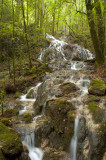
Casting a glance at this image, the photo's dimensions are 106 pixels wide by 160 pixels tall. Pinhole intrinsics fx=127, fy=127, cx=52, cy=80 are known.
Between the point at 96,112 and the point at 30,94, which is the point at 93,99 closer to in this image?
the point at 96,112

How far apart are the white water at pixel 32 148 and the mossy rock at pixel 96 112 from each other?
2.39 meters

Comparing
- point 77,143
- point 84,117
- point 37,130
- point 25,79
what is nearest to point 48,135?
point 37,130

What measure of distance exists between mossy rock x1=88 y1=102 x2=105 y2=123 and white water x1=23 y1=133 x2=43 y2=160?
239 cm

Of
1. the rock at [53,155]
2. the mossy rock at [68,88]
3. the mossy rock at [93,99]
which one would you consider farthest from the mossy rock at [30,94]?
the rock at [53,155]

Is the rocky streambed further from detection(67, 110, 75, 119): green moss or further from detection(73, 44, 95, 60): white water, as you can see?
detection(73, 44, 95, 60): white water

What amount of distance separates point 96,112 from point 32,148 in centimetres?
281

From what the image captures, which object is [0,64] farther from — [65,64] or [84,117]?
[84,117]

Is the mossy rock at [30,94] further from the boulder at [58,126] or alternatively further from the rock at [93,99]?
the rock at [93,99]

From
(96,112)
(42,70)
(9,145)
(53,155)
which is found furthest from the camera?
(42,70)

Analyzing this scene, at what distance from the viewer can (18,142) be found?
4.16 m

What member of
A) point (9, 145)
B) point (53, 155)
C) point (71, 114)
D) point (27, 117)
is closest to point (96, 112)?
point (71, 114)

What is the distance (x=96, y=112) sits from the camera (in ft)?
15.3

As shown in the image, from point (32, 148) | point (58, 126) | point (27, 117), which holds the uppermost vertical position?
point (58, 126)

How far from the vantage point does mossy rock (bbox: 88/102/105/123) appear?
14.3 feet
